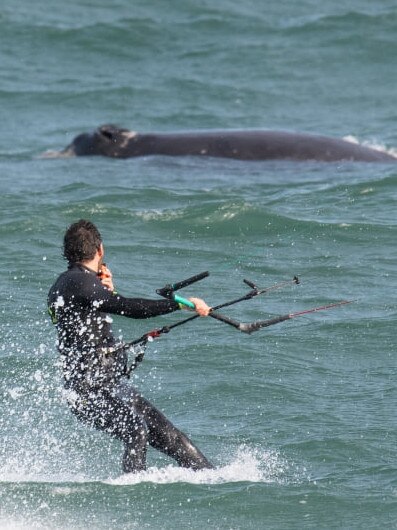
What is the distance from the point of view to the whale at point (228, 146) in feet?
62.8

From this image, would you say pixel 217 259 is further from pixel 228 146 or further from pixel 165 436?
pixel 165 436

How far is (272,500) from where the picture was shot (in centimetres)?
888

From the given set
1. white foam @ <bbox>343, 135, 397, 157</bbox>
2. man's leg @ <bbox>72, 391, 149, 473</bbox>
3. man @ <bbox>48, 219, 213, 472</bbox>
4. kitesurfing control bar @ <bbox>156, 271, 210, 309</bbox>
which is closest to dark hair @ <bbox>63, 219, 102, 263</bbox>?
man @ <bbox>48, 219, 213, 472</bbox>

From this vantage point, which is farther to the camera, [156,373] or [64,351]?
[156,373]

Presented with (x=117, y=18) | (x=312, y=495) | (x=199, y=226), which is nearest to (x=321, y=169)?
(x=199, y=226)

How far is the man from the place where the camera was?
884 centimetres

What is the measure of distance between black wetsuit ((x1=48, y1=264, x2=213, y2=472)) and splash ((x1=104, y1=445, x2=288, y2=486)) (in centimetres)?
9

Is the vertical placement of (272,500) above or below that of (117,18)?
below

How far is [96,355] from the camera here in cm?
899

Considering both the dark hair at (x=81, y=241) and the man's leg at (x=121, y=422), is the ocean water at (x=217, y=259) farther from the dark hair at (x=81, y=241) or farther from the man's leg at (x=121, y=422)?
the dark hair at (x=81, y=241)

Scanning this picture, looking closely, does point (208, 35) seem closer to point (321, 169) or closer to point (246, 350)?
point (321, 169)

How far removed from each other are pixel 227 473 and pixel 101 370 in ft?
3.81

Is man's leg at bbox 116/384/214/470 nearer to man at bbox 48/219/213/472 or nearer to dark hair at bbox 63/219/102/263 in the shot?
man at bbox 48/219/213/472

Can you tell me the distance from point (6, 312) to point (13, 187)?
5275 millimetres
